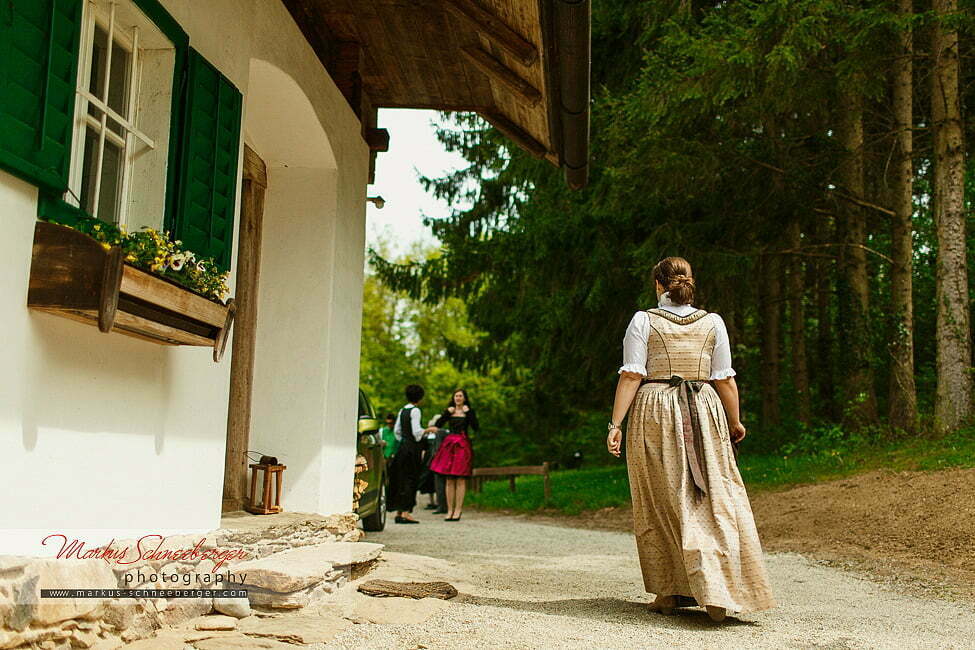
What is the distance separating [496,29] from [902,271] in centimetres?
967

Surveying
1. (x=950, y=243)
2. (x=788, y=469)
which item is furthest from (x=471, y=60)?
(x=788, y=469)

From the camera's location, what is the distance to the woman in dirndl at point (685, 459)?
4789 millimetres

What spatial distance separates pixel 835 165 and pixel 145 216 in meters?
13.6

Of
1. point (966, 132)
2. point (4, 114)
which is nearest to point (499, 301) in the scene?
point (966, 132)

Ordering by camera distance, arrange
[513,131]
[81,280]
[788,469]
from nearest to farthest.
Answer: [81,280]
[513,131]
[788,469]

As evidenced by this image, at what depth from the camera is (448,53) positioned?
7.58 metres

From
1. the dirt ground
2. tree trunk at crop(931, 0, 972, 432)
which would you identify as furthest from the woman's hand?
tree trunk at crop(931, 0, 972, 432)

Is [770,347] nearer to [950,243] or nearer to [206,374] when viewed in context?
[950,243]

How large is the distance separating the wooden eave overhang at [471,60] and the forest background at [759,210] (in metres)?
4.55

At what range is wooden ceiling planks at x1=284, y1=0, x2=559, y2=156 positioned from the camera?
6.28 metres

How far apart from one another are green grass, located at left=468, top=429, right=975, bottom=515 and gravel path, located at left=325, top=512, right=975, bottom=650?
141 inches

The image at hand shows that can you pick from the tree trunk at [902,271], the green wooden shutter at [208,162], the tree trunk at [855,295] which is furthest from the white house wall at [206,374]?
the tree trunk at [855,295]

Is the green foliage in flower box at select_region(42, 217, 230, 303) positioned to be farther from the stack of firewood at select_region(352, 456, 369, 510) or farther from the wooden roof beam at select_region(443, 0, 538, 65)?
the stack of firewood at select_region(352, 456, 369, 510)

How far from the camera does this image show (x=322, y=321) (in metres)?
6.75
